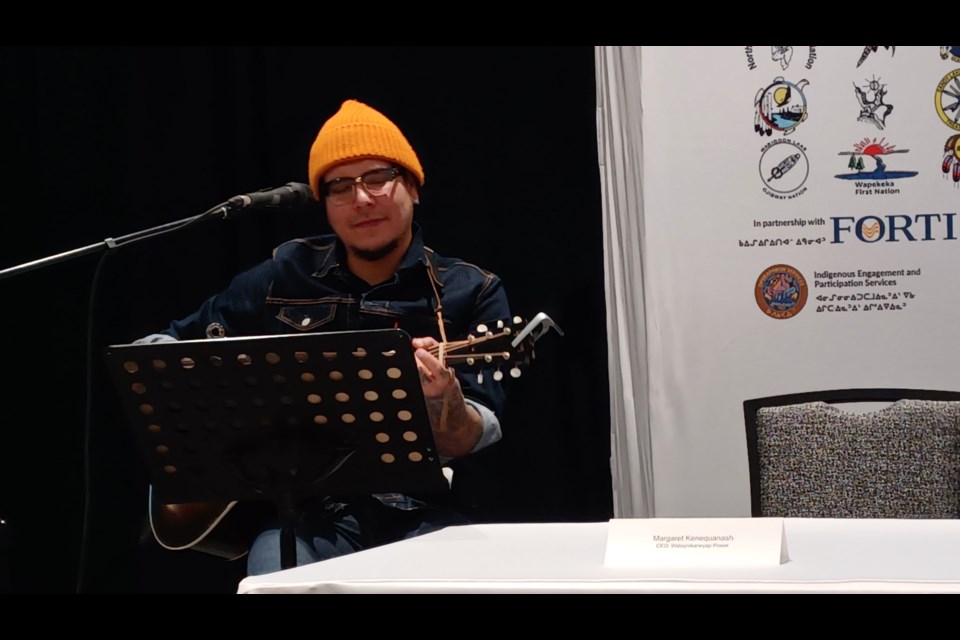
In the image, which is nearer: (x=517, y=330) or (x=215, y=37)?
(x=517, y=330)

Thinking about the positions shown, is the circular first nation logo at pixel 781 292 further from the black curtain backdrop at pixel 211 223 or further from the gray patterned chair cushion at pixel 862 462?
the gray patterned chair cushion at pixel 862 462

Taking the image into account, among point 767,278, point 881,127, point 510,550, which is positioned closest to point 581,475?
point 767,278

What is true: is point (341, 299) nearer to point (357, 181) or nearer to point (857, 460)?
point (357, 181)

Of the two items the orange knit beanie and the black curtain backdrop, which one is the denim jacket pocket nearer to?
the orange knit beanie

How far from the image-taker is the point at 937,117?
3410 mm

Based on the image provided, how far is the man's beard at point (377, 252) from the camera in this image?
3.10 metres

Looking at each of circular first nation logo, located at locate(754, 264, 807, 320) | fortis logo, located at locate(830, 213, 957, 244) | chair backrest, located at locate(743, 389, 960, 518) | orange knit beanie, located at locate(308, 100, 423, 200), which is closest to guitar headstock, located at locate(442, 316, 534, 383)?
chair backrest, located at locate(743, 389, 960, 518)

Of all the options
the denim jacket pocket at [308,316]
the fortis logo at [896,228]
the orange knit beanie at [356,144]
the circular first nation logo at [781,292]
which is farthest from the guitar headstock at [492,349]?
the fortis logo at [896,228]

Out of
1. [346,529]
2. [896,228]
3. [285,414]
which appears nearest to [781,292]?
[896,228]

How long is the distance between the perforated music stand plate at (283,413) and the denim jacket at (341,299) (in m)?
1.02

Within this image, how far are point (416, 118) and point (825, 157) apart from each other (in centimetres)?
126

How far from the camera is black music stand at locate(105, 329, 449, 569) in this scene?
1869mm

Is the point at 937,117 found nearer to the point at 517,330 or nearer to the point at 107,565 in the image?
the point at 517,330

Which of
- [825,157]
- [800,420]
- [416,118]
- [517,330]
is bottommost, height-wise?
[800,420]
